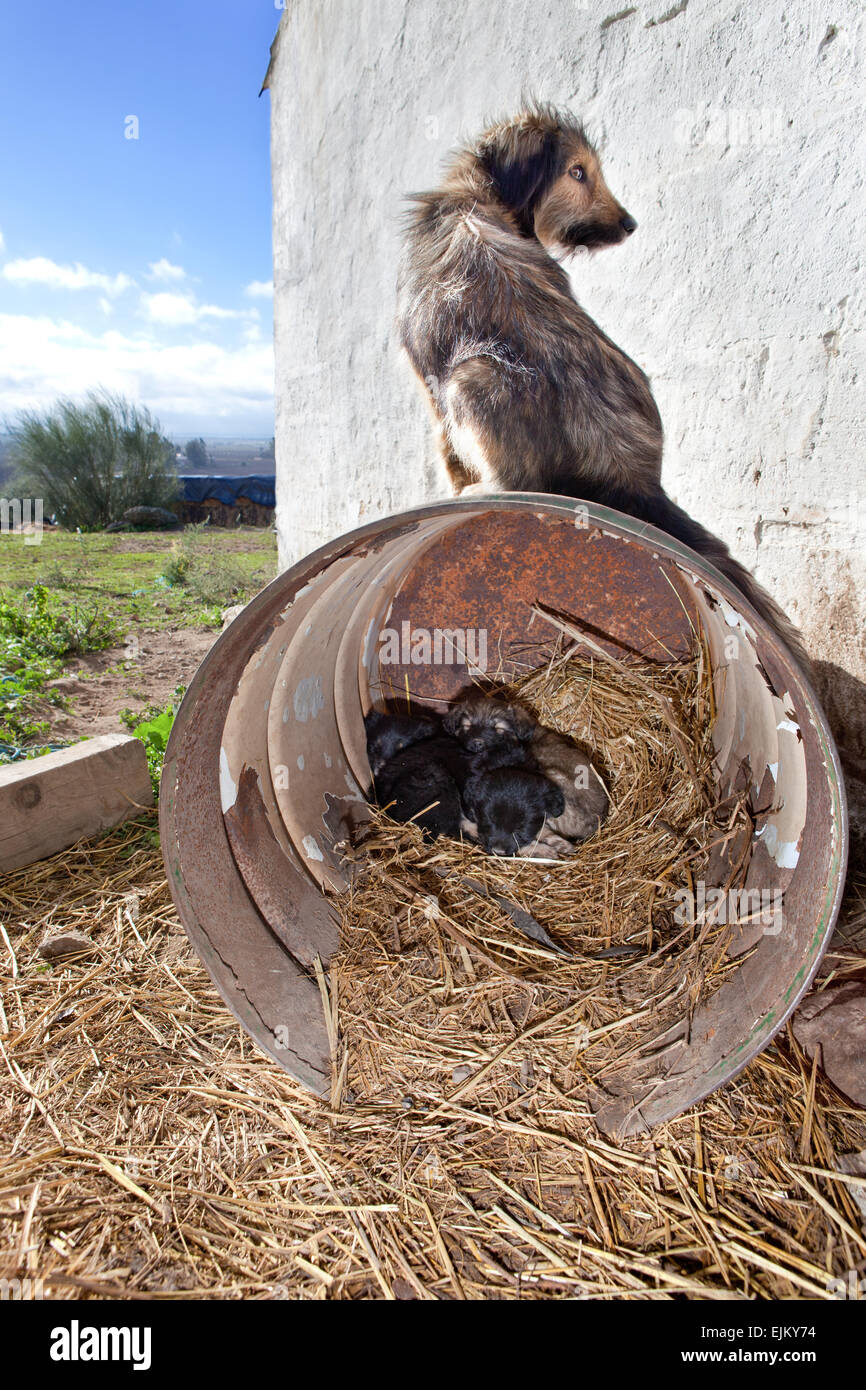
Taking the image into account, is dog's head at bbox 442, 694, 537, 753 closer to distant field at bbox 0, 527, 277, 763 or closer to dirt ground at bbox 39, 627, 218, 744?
dirt ground at bbox 39, 627, 218, 744

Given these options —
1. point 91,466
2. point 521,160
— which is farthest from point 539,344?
point 91,466

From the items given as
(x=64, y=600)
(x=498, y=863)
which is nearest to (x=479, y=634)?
(x=498, y=863)

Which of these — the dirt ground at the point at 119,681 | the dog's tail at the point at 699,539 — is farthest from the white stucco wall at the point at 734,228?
the dirt ground at the point at 119,681

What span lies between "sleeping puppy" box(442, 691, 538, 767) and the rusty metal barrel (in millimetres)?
218

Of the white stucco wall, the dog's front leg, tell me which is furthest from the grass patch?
the white stucco wall

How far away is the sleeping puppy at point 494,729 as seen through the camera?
284 cm

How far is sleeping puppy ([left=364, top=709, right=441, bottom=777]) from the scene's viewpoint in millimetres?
2867

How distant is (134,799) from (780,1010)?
2835mm

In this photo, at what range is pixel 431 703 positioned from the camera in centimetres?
317

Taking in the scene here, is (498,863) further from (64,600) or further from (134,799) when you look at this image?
(64,600)

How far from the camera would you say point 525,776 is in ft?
8.72

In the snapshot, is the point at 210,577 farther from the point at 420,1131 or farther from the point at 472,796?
the point at 420,1131

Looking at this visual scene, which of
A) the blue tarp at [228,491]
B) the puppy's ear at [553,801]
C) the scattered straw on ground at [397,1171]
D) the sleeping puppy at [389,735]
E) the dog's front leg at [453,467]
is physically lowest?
the scattered straw on ground at [397,1171]

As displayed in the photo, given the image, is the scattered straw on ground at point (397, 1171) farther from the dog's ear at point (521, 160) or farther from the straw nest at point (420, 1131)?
the dog's ear at point (521, 160)
